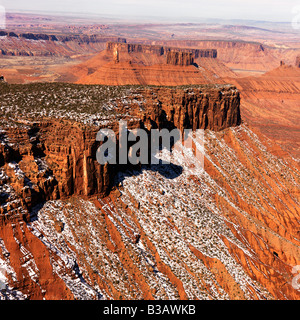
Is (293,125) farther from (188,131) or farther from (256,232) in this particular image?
(256,232)

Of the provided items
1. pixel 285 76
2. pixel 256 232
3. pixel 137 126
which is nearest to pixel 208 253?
pixel 256 232

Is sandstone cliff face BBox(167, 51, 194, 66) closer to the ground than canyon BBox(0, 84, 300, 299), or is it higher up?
higher up

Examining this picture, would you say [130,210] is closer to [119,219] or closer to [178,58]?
[119,219]

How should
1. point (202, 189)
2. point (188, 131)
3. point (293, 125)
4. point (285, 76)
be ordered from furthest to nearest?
point (285, 76)
point (293, 125)
point (188, 131)
point (202, 189)

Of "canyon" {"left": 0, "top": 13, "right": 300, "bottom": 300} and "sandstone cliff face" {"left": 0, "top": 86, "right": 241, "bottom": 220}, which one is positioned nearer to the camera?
"canyon" {"left": 0, "top": 13, "right": 300, "bottom": 300}

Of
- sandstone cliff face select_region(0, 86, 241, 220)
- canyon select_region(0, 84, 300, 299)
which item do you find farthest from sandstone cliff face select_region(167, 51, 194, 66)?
sandstone cliff face select_region(0, 86, 241, 220)

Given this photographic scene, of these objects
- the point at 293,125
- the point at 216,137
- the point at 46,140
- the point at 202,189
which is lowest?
the point at 293,125

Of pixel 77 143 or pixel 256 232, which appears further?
pixel 256 232

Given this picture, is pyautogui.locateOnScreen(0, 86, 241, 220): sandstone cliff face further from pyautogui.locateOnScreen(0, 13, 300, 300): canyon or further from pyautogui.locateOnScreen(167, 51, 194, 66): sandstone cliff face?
pyautogui.locateOnScreen(167, 51, 194, 66): sandstone cliff face

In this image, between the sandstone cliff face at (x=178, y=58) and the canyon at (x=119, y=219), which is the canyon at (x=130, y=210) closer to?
the canyon at (x=119, y=219)

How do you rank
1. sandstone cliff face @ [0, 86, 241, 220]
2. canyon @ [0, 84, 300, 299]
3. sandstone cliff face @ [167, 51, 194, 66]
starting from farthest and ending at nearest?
1. sandstone cliff face @ [167, 51, 194, 66]
2. sandstone cliff face @ [0, 86, 241, 220]
3. canyon @ [0, 84, 300, 299]

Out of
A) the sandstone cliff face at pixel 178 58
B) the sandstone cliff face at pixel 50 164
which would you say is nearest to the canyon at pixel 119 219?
the sandstone cliff face at pixel 50 164
